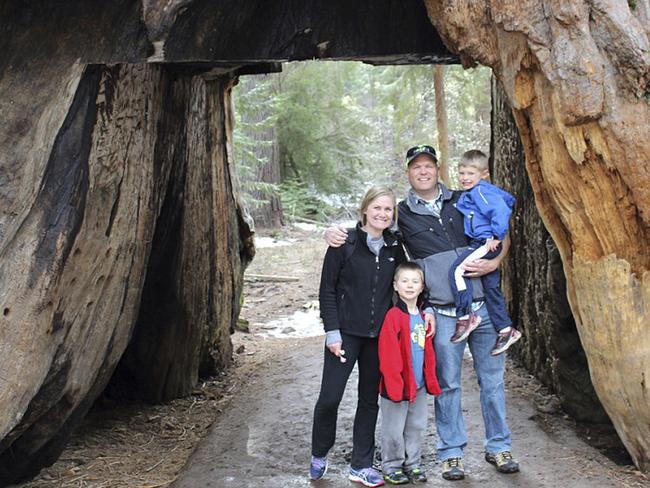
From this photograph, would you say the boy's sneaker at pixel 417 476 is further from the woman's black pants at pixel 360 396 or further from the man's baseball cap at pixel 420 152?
the man's baseball cap at pixel 420 152

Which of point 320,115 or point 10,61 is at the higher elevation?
point 320,115

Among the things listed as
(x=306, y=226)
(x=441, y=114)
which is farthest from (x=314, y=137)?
(x=441, y=114)

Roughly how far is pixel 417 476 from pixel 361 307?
3.69ft

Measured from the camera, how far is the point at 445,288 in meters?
4.79

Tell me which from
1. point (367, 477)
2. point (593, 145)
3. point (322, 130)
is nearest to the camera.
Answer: point (593, 145)

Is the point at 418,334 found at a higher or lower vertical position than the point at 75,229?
lower

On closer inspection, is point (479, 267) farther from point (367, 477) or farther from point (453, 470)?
point (367, 477)

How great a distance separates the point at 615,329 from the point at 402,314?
54.2 inches

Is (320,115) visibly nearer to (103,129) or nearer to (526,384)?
(526,384)

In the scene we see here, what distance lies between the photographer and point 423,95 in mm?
15891

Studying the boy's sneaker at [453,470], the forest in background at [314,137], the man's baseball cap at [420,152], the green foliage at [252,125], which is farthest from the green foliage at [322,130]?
the boy's sneaker at [453,470]

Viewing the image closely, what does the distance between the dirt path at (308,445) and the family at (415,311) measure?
378 mm

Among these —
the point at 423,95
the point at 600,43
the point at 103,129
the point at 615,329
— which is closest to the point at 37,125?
the point at 103,129

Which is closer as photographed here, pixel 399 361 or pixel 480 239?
pixel 399 361
